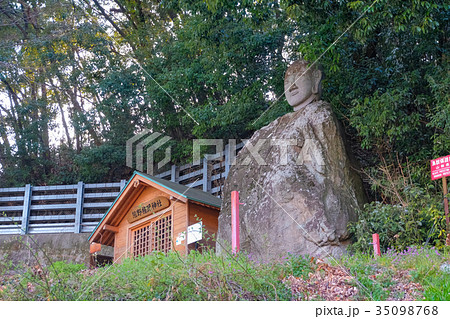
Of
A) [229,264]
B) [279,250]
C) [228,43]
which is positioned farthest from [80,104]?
[229,264]

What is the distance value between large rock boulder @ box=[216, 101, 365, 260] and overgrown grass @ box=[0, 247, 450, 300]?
256 cm

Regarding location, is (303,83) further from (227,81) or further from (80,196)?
(80,196)

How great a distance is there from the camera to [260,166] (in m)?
11.3

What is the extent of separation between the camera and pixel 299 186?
1041 cm

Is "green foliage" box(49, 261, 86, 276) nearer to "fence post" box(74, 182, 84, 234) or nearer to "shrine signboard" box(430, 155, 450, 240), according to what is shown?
"shrine signboard" box(430, 155, 450, 240)

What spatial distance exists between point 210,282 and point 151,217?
711cm

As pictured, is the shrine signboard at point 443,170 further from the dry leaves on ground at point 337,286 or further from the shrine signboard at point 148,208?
the shrine signboard at point 148,208

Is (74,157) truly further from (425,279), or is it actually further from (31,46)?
(425,279)

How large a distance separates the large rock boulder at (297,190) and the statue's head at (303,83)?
33 cm

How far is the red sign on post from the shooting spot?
353 inches

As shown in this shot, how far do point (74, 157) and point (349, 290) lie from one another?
53.7 ft
